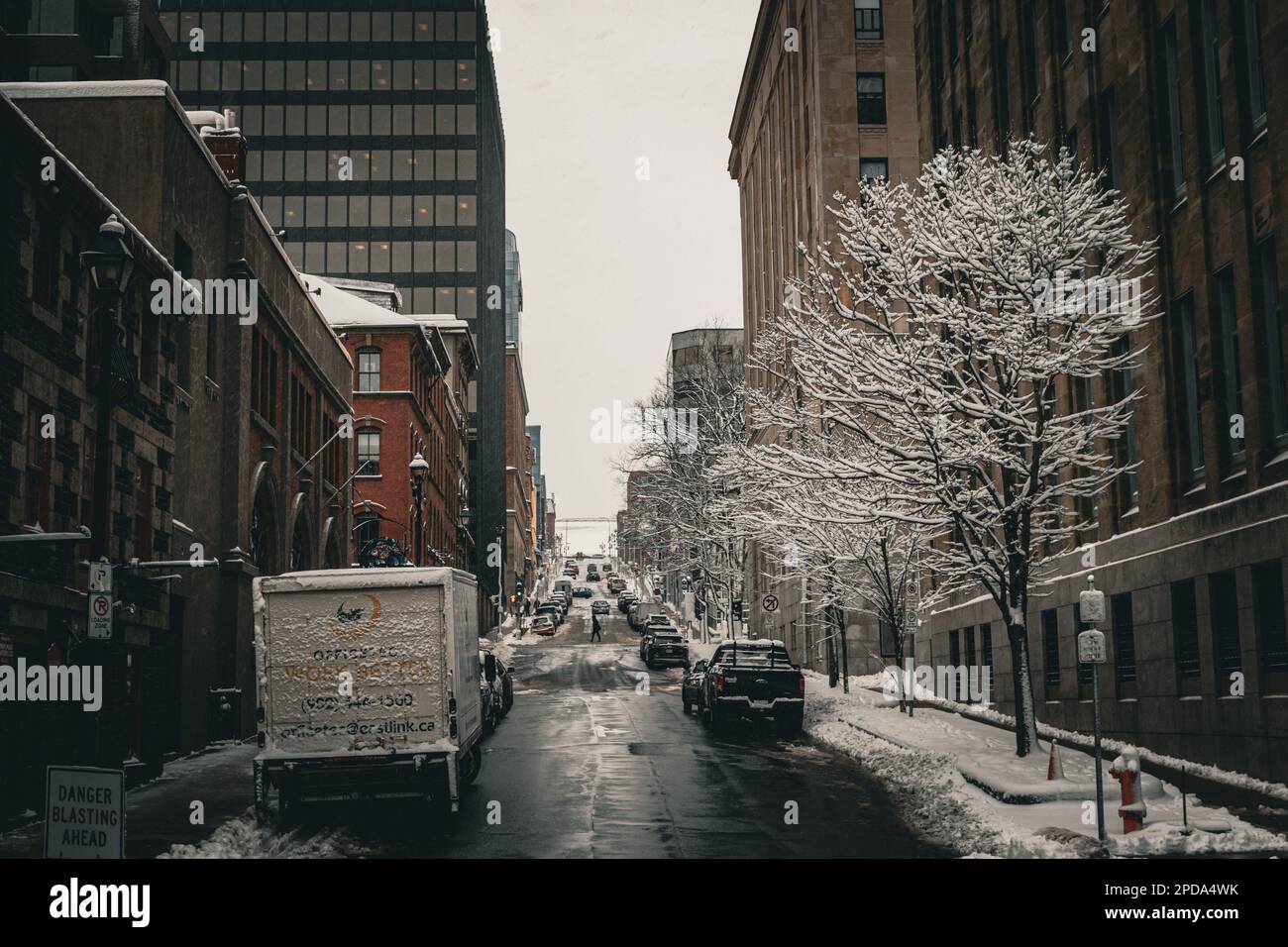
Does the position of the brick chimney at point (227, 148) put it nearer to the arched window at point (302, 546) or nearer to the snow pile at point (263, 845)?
the arched window at point (302, 546)

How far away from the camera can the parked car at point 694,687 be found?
117ft

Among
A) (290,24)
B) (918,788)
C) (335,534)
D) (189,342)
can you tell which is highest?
(290,24)

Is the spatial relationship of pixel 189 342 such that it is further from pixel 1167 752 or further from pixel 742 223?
pixel 742 223

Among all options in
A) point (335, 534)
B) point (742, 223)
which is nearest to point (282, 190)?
point (742, 223)

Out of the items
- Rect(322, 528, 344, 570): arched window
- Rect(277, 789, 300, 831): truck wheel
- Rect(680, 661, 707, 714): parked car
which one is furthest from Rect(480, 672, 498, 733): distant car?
Rect(322, 528, 344, 570): arched window

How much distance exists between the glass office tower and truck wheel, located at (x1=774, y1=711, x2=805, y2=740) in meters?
73.8

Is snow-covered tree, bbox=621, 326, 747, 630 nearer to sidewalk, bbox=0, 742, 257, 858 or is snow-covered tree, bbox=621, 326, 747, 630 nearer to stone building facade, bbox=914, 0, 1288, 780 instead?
stone building facade, bbox=914, 0, 1288, 780

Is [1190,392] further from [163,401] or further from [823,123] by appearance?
[823,123]

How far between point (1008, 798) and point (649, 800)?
4959mm

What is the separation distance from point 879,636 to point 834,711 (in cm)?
1489

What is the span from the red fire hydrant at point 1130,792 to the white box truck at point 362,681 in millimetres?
Answer: 7994

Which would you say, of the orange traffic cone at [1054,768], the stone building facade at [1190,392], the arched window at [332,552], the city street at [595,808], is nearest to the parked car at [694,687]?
the city street at [595,808]

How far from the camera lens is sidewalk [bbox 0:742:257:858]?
15.9m

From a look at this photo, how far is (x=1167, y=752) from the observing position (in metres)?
24.9
